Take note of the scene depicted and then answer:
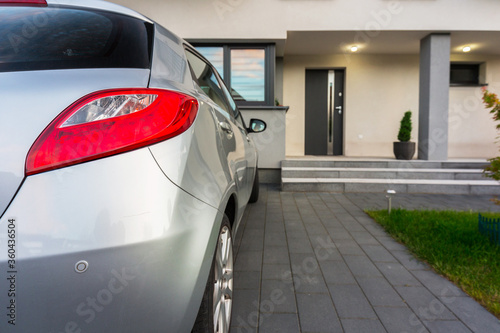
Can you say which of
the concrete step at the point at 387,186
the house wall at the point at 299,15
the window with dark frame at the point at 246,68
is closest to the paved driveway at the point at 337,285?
the concrete step at the point at 387,186

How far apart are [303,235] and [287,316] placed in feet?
5.32

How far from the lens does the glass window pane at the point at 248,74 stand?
698 cm

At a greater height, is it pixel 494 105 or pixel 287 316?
pixel 494 105

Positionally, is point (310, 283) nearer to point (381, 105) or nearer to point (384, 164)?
point (384, 164)

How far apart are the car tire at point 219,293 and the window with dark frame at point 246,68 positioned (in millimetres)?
5666

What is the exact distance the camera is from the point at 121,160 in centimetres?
92

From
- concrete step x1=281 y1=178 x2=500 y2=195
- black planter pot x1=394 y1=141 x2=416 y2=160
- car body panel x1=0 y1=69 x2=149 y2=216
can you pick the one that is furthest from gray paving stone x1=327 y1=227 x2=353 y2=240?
black planter pot x1=394 y1=141 x2=416 y2=160

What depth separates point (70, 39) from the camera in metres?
1.18

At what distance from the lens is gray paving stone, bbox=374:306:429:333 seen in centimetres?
177

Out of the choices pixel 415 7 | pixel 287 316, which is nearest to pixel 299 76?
pixel 415 7

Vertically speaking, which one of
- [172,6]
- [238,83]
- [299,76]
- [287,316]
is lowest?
[287,316]

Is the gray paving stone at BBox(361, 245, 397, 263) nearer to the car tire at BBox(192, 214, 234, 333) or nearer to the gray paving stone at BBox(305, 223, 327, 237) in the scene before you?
the gray paving stone at BBox(305, 223, 327, 237)

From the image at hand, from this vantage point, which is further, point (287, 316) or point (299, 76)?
point (299, 76)

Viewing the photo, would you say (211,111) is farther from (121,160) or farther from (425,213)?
(425,213)
